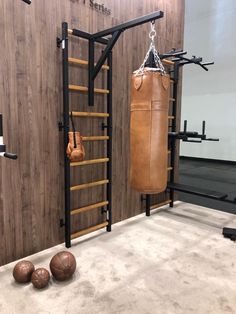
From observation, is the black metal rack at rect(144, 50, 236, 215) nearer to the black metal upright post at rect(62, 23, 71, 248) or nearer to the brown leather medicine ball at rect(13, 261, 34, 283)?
the black metal upright post at rect(62, 23, 71, 248)

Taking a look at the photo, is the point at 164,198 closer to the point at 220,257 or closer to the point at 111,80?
the point at 220,257

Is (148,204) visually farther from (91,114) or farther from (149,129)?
(149,129)

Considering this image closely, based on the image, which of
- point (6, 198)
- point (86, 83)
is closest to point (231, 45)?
point (86, 83)

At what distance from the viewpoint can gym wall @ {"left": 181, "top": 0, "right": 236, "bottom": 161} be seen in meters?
8.11

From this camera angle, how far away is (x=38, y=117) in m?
2.71

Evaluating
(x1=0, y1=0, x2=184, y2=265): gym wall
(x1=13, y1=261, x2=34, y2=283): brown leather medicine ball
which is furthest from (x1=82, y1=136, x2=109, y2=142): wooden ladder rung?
(x1=13, y1=261, x2=34, y2=283): brown leather medicine ball

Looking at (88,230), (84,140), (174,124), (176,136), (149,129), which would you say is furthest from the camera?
(174,124)

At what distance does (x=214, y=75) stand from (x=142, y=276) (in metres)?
7.81

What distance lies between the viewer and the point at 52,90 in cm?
280

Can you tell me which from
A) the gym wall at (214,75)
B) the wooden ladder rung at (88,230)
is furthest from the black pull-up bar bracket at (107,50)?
the gym wall at (214,75)

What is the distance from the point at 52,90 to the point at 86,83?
0.46 metres

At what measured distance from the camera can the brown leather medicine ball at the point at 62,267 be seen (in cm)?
225

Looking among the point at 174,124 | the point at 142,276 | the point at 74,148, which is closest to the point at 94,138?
the point at 74,148

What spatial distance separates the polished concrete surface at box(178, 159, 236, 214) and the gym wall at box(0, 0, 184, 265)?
2188 millimetres
